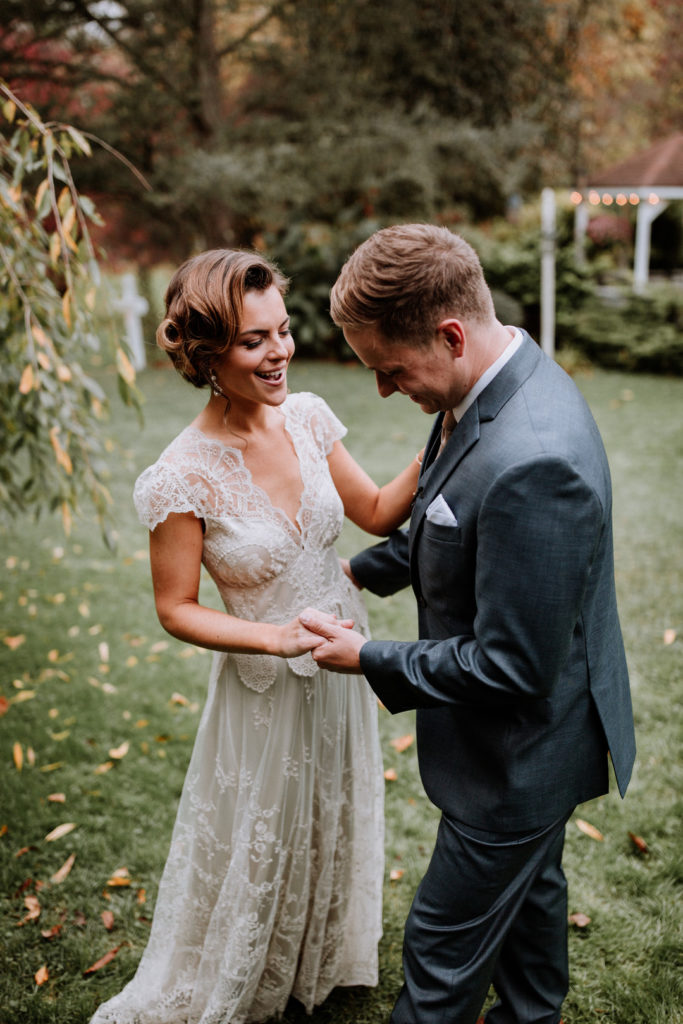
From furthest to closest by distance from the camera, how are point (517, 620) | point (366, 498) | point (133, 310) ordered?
point (133, 310) → point (366, 498) → point (517, 620)

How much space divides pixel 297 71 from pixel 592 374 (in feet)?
23.6

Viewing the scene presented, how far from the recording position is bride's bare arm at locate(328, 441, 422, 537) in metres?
2.56

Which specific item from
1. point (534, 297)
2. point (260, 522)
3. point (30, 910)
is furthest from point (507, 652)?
point (534, 297)

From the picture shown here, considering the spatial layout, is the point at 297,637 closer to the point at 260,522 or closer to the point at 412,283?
the point at 260,522

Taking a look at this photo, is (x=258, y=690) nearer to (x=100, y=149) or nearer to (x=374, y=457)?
(x=374, y=457)

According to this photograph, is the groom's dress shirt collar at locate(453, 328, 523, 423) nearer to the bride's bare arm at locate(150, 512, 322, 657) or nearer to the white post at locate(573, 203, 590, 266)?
the bride's bare arm at locate(150, 512, 322, 657)

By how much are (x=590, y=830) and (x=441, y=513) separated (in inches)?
91.3

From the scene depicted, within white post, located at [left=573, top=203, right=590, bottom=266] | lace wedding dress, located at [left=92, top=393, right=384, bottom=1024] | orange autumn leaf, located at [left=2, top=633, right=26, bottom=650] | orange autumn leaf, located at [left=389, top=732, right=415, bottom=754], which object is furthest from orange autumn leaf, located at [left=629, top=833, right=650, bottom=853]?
white post, located at [left=573, top=203, right=590, bottom=266]

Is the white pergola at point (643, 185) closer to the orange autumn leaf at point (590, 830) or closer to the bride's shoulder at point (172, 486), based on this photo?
the orange autumn leaf at point (590, 830)

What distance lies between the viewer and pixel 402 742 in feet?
13.5

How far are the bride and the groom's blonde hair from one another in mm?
494

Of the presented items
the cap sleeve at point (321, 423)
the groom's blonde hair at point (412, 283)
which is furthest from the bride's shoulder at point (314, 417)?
the groom's blonde hair at point (412, 283)

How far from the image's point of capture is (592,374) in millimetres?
12641

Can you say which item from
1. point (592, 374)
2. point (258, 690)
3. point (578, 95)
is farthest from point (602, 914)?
point (578, 95)
